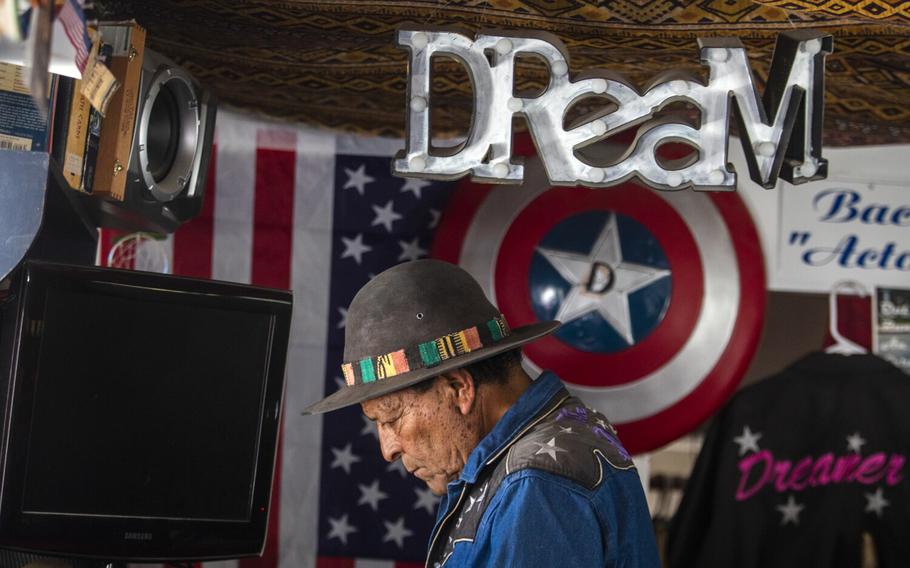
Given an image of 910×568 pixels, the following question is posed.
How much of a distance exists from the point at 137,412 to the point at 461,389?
0.76 meters

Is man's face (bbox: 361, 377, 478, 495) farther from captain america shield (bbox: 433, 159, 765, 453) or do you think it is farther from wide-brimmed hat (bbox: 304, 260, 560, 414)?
→ captain america shield (bbox: 433, 159, 765, 453)

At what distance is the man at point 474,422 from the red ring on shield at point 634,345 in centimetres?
150

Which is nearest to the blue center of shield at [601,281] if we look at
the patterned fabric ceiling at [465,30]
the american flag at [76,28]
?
the patterned fabric ceiling at [465,30]

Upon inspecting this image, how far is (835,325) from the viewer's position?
164 inches

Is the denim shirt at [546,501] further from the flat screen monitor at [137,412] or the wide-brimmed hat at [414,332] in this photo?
the flat screen monitor at [137,412]

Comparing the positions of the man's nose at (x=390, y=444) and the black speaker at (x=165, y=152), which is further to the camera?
the black speaker at (x=165, y=152)

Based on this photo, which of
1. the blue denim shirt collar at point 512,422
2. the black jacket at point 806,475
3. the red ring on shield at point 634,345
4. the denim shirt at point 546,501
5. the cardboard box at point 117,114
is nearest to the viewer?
the denim shirt at point 546,501

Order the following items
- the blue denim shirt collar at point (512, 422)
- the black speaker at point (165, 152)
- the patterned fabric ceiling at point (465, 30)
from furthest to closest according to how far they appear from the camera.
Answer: the patterned fabric ceiling at point (465, 30) → the black speaker at point (165, 152) → the blue denim shirt collar at point (512, 422)

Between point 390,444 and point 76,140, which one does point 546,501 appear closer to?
point 390,444

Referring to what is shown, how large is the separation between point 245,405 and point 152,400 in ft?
0.82

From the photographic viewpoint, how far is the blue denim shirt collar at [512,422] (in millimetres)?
2307

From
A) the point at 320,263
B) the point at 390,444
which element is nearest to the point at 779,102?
the point at 390,444

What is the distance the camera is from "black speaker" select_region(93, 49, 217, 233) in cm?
287

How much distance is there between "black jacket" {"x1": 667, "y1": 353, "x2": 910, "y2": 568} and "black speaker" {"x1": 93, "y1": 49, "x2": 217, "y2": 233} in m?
1.95
